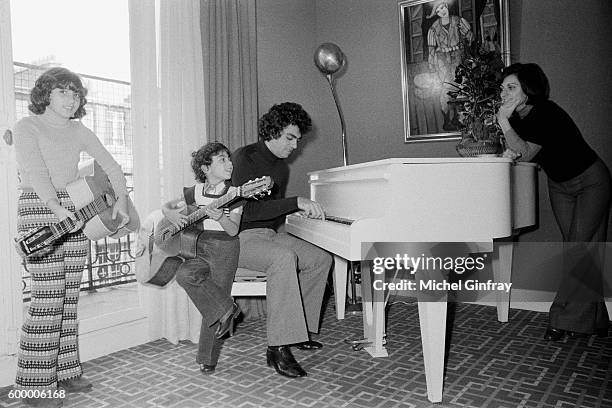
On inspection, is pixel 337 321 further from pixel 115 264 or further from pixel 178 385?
pixel 115 264

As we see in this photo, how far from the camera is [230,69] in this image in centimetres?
324

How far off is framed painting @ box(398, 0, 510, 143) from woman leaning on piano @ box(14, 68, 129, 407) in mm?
2366

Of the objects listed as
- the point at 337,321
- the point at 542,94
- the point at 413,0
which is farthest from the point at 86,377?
the point at 413,0

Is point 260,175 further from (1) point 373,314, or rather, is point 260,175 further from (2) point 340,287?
(2) point 340,287

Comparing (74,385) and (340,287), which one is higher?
(340,287)

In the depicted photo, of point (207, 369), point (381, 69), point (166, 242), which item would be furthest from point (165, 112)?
point (381, 69)

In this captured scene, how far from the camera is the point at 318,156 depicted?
423 centimetres

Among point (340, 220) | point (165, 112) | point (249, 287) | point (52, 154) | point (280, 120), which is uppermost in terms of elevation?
point (165, 112)

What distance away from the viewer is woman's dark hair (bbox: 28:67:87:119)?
2.01 meters

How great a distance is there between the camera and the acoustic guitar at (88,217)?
1.89 m

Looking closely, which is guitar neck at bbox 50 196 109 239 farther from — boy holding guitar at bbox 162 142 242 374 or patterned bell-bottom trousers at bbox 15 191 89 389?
boy holding guitar at bbox 162 142 242 374

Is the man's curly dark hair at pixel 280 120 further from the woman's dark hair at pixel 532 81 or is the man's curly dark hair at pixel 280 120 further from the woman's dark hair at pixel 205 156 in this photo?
the woman's dark hair at pixel 532 81

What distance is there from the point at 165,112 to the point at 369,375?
1780 mm

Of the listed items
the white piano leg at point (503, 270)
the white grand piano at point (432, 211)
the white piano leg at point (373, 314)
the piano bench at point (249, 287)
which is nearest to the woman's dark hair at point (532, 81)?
the white piano leg at point (503, 270)
